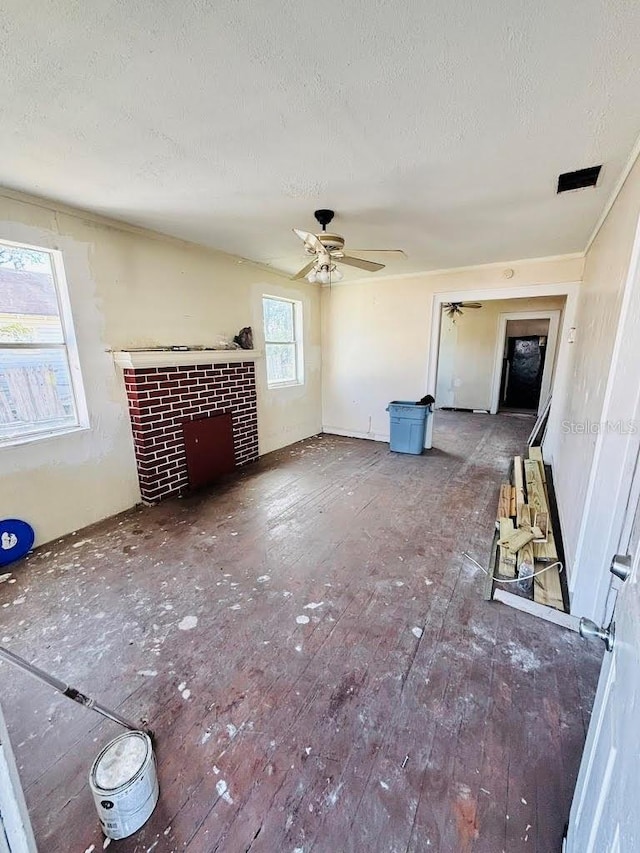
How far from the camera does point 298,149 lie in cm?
183

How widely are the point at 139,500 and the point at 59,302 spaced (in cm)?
177

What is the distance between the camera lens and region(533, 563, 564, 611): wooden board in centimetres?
197

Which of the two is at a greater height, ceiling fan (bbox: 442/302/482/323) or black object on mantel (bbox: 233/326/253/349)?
ceiling fan (bbox: 442/302/482/323)

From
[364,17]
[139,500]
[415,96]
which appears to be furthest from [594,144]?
[139,500]

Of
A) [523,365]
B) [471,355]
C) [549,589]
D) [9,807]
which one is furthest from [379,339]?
[523,365]

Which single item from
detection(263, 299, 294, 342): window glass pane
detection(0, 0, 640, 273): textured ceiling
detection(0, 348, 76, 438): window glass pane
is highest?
detection(0, 0, 640, 273): textured ceiling

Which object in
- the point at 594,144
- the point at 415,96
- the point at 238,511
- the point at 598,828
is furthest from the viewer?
the point at 238,511

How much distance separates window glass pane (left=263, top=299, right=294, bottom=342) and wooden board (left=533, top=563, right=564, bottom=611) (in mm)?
3835

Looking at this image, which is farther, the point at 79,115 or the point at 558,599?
the point at 558,599

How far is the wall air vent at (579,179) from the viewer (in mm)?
2033

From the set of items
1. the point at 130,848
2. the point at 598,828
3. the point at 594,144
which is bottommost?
the point at 130,848

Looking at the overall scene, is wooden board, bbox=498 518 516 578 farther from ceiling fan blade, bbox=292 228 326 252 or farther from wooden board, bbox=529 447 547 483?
ceiling fan blade, bbox=292 228 326 252

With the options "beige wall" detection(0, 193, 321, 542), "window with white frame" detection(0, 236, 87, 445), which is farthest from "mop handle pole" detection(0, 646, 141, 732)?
"window with white frame" detection(0, 236, 87, 445)

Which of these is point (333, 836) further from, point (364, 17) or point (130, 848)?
point (364, 17)
